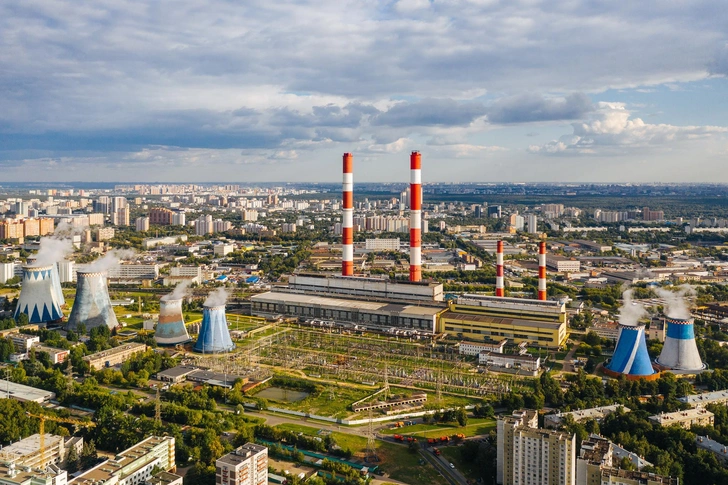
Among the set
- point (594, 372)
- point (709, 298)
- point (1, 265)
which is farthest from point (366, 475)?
point (1, 265)

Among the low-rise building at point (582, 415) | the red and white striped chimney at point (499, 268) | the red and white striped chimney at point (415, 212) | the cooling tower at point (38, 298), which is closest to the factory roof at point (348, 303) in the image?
the red and white striped chimney at point (415, 212)

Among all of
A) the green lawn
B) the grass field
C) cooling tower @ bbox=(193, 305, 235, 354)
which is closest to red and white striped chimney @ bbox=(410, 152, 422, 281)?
cooling tower @ bbox=(193, 305, 235, 354)

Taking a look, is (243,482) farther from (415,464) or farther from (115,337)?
(115,337)

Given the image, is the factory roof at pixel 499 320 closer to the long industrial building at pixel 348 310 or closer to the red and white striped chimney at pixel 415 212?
the long industrial building at pixel 348 310

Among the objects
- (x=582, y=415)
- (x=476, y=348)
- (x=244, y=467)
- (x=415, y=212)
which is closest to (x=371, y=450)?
(x=244, y=467)

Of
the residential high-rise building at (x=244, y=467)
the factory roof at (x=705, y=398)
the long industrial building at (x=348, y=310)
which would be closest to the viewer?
the residential high-rise building at (x=244, y=467)

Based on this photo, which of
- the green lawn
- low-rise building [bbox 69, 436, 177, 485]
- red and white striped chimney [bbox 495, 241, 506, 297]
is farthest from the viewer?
red and white striped chimney [bbox 495, 241, 506, 297]

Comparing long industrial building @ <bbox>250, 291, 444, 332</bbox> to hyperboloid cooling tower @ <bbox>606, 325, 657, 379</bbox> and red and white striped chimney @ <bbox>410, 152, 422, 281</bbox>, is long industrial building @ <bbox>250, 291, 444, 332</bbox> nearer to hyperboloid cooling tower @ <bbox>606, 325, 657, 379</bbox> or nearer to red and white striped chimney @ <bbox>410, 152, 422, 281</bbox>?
red and white striped chimney @ <bbox>410, 152, 422, 281</bbox>

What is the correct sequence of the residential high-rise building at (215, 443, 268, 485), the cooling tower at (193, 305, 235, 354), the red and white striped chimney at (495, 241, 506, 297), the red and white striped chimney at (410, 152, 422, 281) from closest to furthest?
the residential high-rise building at (215, 443, 268, 485) < the cooling tower at (193, 305, 235, 354) < the red and white striped chimney at (495, 241, 506, 297) < the red and white striped chimney at (410, 152, 422, 281)
